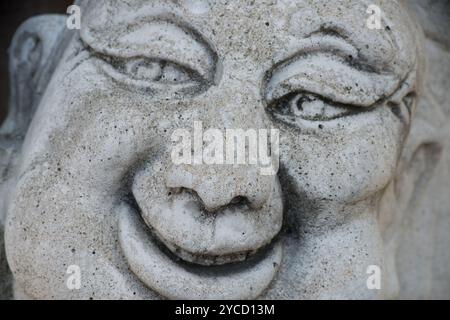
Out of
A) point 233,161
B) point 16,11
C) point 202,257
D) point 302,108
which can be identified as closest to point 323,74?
point 302,108

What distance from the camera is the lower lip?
1.16m

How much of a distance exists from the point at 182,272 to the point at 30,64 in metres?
0.64

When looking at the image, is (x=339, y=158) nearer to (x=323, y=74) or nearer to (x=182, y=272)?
(x=323, y=74)

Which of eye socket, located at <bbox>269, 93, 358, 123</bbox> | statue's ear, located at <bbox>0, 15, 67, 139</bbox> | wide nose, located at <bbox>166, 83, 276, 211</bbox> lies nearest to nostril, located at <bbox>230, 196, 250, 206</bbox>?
wide nose, located at <bbox>166, 83, 276, 211</bbox>

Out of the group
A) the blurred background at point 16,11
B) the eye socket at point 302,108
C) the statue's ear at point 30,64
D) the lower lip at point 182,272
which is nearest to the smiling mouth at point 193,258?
the lower lip at point 182,272

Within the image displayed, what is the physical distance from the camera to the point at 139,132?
116 cm

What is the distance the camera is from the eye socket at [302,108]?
120 cm

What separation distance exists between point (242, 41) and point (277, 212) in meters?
0.26

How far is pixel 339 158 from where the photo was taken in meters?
1.19

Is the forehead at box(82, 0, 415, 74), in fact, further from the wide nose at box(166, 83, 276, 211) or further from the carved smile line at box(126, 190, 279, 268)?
the carved smile line at box(126, 190, 279, 268)

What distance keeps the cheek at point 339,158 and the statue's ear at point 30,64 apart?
56 cm

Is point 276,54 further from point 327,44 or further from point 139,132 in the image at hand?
point 139,132

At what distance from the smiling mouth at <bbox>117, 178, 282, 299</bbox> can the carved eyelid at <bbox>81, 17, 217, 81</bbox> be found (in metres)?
0.20
